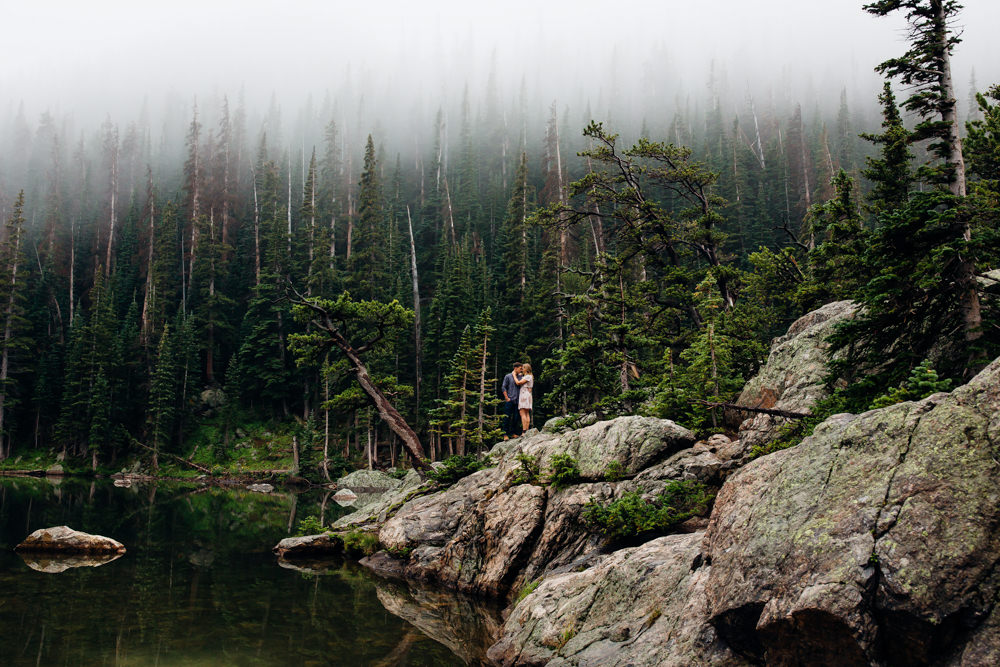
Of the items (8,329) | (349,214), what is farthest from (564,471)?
(8,329)

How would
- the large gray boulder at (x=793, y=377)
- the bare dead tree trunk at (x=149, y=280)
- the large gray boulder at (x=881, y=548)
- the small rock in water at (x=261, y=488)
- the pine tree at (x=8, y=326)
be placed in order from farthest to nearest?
the bare dead tree trunk at (x=149, y=280) < the pine tree at (x=8, y=326) < the small rock in water at (x=261, y=488) < the large gray boulder at (x=793, y=377) < the large gray boulder at (x=881, y=548)

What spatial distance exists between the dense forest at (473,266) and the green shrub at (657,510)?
2707 millimetres

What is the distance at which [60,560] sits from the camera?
1463 centimetres

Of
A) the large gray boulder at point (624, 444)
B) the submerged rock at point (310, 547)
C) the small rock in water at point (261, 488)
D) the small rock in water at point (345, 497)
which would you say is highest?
the large gray boulder at point (624, 444)

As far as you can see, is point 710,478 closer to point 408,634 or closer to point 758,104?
point 408,634

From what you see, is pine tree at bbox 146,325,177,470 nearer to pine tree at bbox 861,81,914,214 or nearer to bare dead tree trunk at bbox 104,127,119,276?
bare dead tree trunk at bbox 104,127,119,276

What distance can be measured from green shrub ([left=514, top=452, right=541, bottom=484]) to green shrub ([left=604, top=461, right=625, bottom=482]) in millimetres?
2375

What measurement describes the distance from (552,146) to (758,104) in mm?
70702

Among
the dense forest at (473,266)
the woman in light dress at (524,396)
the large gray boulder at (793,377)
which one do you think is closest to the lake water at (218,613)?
the large gray boulder at (793,377)

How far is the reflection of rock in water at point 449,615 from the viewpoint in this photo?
9508 mm

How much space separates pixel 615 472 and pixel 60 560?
14618mm

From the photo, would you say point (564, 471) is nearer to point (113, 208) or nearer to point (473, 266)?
point (473, 266)

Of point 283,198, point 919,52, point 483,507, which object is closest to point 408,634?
point 483,507

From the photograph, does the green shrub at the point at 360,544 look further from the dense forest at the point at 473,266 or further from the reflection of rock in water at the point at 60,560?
the reflection of rock in water at the point at 60,560
